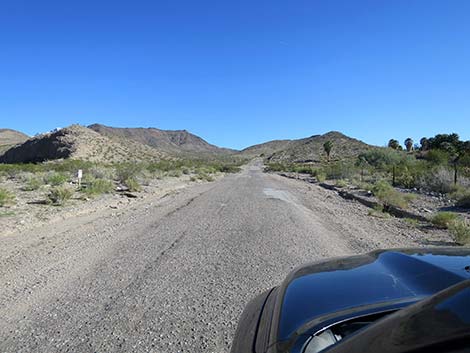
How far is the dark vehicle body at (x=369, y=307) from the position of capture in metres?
1.29

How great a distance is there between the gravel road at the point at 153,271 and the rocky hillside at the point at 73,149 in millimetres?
62527

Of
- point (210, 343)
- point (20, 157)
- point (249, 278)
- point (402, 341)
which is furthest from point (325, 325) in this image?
point (20, 157)

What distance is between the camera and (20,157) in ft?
267

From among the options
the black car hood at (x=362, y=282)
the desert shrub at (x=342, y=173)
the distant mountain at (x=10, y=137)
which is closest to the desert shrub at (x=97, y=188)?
the black car hood at (x=362, y=282)

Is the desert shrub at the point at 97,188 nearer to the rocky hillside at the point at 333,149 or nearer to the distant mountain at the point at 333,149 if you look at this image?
the distant mountain at the point at 333,149

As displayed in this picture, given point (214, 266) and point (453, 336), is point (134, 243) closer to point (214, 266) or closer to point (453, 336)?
point (214, 266)

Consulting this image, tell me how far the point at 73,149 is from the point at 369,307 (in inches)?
2960

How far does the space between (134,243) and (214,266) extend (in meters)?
2.60

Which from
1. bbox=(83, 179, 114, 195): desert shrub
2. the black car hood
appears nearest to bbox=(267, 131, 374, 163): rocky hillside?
bbox=(83, 179, 114, 195): desert shrub

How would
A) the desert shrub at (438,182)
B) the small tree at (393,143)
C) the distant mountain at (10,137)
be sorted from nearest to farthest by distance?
the desert shrub at (438,182)
the small tree at (393,143)
the distant mountain at (10,137)

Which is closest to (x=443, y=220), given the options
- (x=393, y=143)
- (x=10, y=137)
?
(x=393, y=143)

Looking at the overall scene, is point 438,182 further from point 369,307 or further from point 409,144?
point 409,144

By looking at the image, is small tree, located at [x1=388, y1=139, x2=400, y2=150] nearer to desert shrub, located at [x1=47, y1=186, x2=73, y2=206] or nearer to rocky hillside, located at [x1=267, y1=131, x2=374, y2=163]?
rocky hillside, located at [x1=267, y1=131, x2=374, y2=163]

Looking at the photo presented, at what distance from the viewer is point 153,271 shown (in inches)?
253
